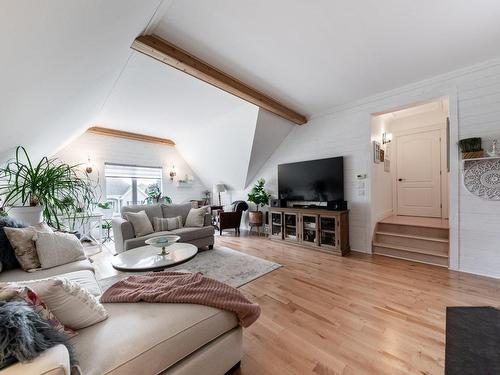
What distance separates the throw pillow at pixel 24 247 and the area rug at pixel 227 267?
803 millimetres

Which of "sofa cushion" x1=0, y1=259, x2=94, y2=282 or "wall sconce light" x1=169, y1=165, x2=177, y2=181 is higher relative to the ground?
"wall sconce light" x1=169, y1=165, x2=177, y2=181

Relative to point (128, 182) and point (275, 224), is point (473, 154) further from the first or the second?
point (128, 182)

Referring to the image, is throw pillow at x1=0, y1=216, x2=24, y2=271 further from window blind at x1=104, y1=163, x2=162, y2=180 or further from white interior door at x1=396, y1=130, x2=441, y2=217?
white interior door at x1=396, y1=130, x2=441, y2=217

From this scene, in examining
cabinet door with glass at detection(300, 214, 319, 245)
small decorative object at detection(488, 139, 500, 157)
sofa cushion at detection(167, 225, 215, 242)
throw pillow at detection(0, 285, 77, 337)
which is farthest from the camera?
cabinet door with glass at detection(300, 214, 319, 245)

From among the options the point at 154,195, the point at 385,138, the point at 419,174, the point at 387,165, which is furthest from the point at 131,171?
the point at 419,174

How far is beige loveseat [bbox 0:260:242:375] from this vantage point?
→ 0.80m

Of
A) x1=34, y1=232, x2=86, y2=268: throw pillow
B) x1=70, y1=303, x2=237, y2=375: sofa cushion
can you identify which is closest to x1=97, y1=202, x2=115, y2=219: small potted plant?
x1=34, y1=232, x2=86, y2=268: throw pillow

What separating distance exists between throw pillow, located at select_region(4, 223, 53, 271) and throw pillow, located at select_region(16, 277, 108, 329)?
1.26m

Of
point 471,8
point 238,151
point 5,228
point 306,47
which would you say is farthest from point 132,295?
point 238,151

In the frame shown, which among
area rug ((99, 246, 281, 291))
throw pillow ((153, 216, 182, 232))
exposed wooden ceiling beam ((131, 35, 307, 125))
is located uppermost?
exposed wooden ceiling beam ((131, 35, 307, 125))

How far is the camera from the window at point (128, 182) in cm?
525

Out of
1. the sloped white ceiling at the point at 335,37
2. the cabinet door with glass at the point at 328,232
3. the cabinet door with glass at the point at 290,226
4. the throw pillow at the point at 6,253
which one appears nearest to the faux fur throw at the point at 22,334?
the throw pillow at the point at 6,253

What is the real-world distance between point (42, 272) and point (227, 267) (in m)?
1.94

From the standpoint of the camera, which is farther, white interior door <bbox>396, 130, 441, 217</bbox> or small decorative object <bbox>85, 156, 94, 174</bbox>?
small decorative object <bbox>85, 156, 94, 174</bbox>
